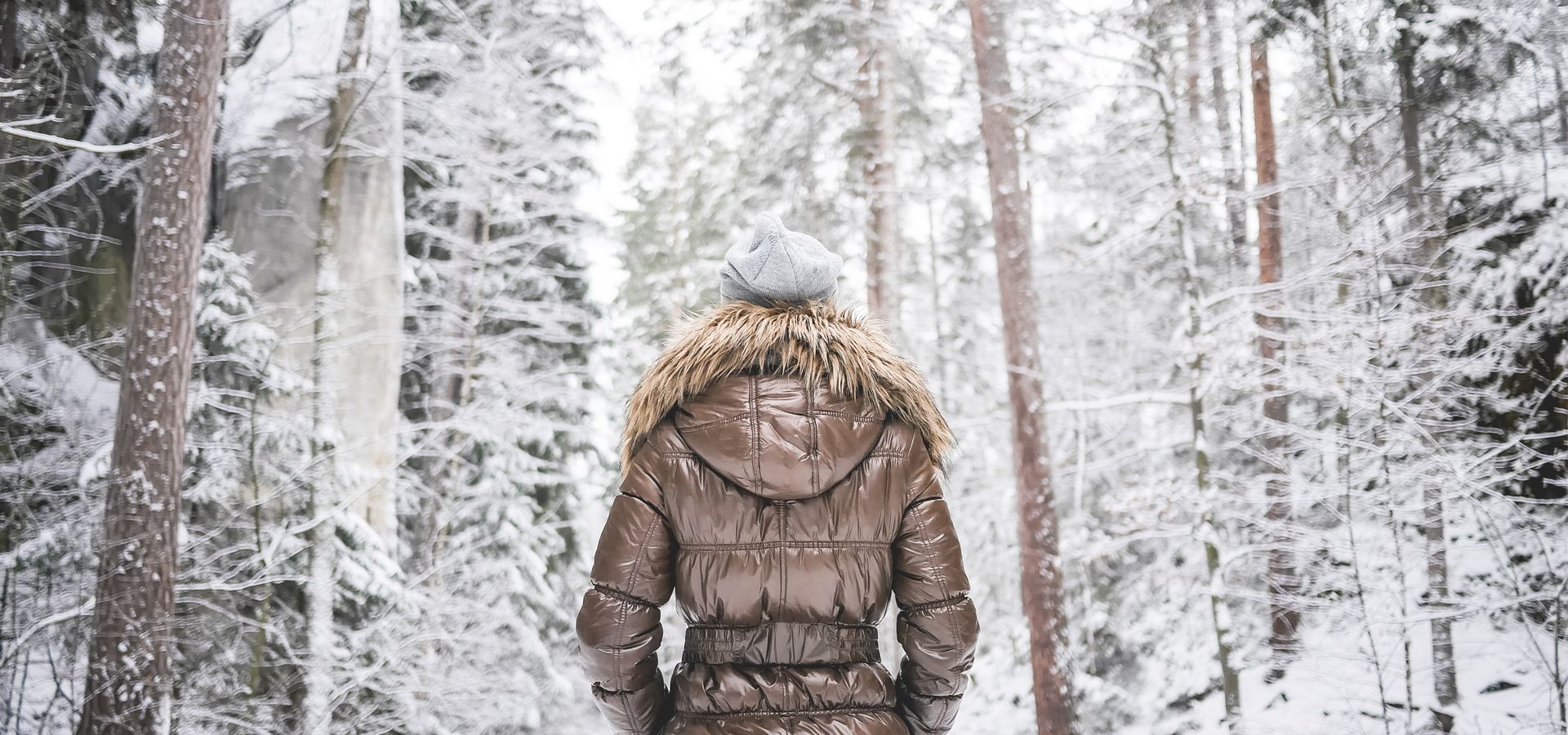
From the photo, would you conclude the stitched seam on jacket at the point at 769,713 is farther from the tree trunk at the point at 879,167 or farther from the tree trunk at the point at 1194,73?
the tree trunk at the point at 879,167

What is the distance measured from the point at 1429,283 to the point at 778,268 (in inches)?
251

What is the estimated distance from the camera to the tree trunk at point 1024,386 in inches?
310

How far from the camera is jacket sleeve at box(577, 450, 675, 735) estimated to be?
7.06 feet

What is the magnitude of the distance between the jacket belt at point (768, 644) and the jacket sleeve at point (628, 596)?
0.44 ft

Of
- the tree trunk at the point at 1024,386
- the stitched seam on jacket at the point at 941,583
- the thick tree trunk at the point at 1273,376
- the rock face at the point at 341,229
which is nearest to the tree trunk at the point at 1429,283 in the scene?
the thick tree trunk at the point at 1273,376

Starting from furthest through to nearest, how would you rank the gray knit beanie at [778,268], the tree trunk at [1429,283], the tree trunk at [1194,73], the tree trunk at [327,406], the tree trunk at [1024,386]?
the tree trunk at [1194,73], the tree trunk at [1024,386], the tree trunk at [327,406], the tree trunk at [1429,283], the gray knit beanie at [778,268]

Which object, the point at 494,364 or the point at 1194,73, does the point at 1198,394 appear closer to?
the point at 1194,73

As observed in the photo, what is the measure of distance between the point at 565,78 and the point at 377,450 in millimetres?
6241

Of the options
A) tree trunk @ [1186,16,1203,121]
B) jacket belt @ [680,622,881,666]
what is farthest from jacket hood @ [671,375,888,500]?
tree trunk @ [1186,16,1203,121]

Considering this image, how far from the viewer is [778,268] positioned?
7.97 ft

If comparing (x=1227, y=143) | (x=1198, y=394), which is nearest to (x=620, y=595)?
(x=1198, y=394)

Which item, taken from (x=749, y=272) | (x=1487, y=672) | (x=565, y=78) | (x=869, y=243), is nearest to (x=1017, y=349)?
(x=869, y=243)

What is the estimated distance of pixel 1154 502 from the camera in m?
8.48

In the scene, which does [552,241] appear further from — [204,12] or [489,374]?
[204,12]
